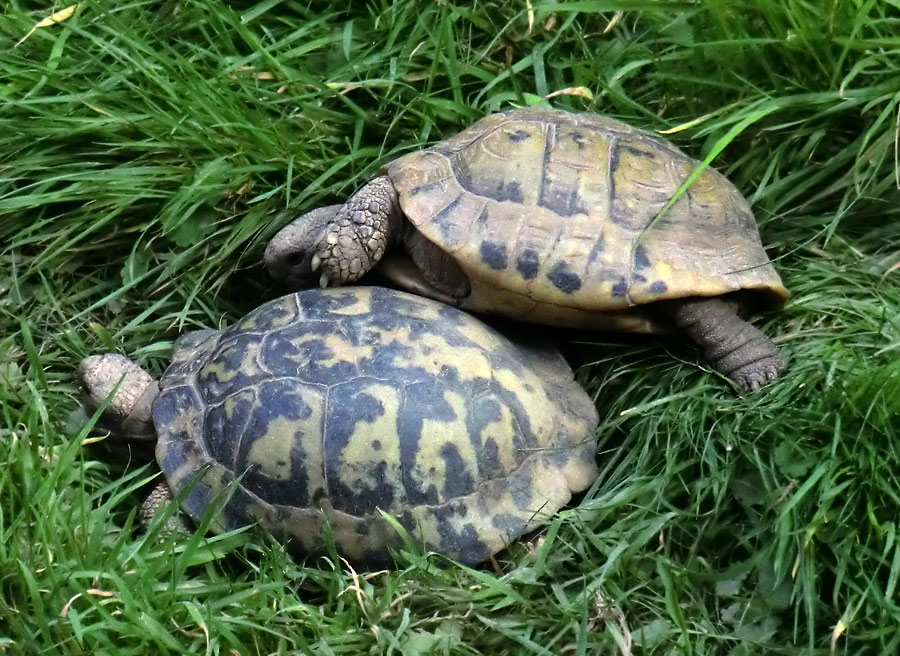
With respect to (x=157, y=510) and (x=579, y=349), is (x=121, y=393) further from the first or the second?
(x=579, y=349)

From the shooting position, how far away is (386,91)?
A: 10.7 ft

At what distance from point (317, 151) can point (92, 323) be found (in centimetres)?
106

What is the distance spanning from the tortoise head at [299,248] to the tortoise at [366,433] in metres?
0.32

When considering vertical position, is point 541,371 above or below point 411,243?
below

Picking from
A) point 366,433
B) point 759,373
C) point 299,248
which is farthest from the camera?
point 299,248

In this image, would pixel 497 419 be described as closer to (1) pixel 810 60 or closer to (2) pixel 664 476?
(2) pixel 664 476

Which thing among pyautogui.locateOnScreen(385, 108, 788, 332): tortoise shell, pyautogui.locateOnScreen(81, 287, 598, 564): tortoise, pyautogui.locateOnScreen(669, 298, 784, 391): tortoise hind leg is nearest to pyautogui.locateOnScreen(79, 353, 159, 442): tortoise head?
pyautogui.locateOnScreen(81, 287, 598, 564): tortoise

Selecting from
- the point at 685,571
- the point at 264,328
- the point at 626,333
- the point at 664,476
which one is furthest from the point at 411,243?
the point at 685,571

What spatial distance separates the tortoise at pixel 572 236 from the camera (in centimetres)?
263

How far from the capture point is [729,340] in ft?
8.77

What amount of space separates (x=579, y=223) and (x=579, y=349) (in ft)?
1.83

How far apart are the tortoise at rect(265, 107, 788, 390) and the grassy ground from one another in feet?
0.61

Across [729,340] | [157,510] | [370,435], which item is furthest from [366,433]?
[729,340]

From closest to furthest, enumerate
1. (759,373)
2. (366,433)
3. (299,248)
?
(366,433), (759,373), (299,248)
